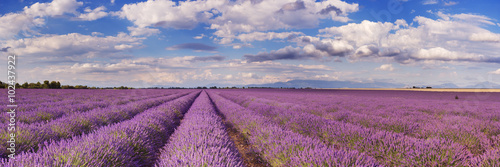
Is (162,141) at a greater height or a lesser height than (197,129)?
lesser

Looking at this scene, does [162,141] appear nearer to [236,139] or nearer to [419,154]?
[236,139]

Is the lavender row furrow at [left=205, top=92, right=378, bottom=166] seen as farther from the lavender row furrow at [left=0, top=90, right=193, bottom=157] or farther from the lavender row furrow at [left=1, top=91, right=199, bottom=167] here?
the lavender row furrow at [left=0, top=90, right=193, bottom=157]

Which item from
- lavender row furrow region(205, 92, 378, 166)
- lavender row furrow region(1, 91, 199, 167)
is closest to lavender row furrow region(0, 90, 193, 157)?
lavender row furrow region(1, 91, 199, 167)

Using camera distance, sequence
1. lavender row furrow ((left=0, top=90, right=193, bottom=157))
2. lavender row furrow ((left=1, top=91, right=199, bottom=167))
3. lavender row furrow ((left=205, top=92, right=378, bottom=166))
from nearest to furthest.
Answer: lavender row furrow ((left=1, top=91, right=199, bottom=167)), lavender row furrow ((left=205, top=92, right=378, bottom=166)), lavender row furrow ((left=0, top=90, right=193, bottom=157))

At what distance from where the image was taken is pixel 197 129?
4.28 meters

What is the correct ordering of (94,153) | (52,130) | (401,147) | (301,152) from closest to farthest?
(94,153) < (301,152) < (401,147) < (52,130)

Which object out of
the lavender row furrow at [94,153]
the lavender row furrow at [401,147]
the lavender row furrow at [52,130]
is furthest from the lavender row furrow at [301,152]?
the lavender row furrow at [52,130]

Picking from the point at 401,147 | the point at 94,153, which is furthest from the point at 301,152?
the point at 94,153

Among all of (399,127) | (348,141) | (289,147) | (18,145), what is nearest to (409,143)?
(348,141)

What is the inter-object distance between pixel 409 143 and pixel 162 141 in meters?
4.94

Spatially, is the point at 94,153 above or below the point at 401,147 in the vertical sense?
above

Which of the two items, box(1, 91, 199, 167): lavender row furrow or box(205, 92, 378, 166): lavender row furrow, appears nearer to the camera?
box(1, 91, 199, 167): lavender row furrow

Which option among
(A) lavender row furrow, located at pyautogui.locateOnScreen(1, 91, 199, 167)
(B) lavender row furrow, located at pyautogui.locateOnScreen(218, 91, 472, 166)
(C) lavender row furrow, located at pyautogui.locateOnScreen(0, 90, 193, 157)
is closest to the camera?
(A) lavender row furrow, located at pyautogui.locateOnScreen(1, 91, 199, 167)

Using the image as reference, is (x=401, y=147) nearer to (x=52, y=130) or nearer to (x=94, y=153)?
(x=94, y=153)
